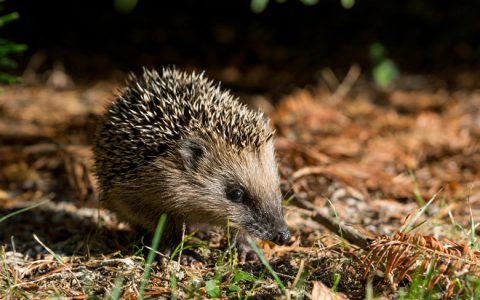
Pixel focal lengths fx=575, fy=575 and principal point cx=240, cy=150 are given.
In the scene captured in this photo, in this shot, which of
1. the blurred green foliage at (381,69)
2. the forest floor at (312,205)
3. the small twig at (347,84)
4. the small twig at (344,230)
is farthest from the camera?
the blurred green foliage at (381,69)

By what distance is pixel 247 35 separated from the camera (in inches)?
473

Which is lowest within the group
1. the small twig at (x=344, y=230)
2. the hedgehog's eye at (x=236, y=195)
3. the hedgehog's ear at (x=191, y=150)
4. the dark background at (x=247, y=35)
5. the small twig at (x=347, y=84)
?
the small twig at (x=344, y=230)

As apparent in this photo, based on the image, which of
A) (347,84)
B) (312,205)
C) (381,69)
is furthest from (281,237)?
(347,84)

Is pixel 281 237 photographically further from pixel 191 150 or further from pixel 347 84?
pixel 347 84

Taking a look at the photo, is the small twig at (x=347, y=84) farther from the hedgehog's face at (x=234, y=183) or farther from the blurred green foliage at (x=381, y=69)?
the hedgehog's face at (x=234, y=183)

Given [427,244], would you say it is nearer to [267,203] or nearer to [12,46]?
[267,203]

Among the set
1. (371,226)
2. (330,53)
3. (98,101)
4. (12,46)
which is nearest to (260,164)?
(371,226)

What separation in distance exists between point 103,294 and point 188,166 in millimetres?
1258

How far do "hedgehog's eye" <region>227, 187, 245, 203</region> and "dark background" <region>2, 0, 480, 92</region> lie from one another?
6.50m

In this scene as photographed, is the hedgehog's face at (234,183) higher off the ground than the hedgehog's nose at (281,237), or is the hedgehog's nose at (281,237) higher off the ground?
the hedgehog's face at (234,183)

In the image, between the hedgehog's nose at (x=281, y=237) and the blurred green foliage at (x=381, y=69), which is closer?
the hedgehog's nose at (x=281, y=237)

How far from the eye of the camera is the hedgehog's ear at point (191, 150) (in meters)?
4.46

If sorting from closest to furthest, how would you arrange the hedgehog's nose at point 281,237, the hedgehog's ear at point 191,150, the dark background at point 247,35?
the hedgehog's nose at point 281,237 → the hedgehog's ear at point 191,150 → the dark background at point 247,35

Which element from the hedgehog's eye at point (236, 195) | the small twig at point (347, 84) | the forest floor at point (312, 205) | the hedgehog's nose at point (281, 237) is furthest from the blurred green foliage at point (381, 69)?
the hedgehog's nose at point (281, 237)
